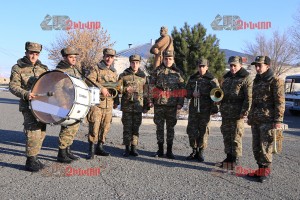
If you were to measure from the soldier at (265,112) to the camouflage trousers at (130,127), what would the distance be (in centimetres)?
247

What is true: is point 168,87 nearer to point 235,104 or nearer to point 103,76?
point 103,76

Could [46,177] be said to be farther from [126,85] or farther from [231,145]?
[231,145]

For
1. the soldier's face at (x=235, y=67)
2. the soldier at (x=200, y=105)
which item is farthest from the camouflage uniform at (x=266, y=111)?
the soldier at (x=200, y=105)

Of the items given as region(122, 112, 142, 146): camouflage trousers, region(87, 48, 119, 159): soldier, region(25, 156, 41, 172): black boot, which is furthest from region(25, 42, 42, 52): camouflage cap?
region(122, 112, 142, 146): camouflage trousers

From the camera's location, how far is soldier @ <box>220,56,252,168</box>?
575 centimetres

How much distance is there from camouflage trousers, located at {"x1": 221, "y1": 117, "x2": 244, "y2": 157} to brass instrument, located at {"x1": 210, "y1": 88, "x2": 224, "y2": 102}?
17.0 inches

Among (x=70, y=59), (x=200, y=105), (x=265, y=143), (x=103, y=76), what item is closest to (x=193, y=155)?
(x=200, y=105)

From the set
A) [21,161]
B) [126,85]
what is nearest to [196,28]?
[126,85]

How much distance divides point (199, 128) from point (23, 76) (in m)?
3.47

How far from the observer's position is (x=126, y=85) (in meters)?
6.80

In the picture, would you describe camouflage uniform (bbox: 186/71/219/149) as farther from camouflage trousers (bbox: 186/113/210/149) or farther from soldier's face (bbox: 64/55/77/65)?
soldier's face (bbox: 64/55/77/65)

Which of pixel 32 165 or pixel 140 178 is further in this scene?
pixel 32 165

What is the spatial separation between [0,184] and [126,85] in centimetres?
310

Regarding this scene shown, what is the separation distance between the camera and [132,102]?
676cm
